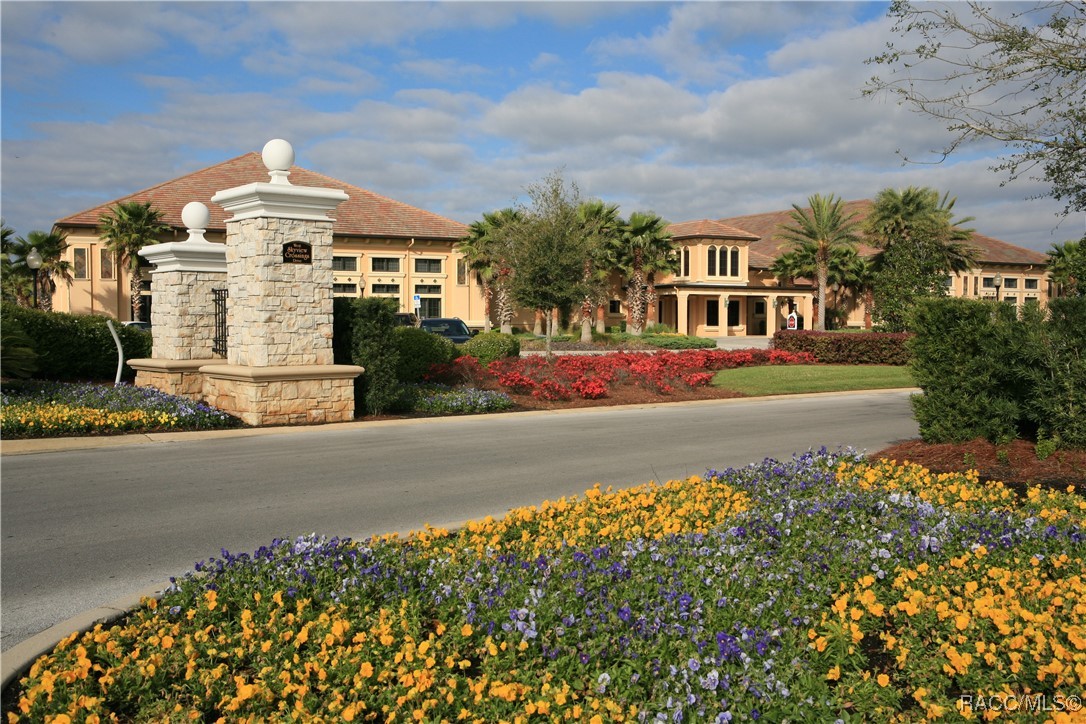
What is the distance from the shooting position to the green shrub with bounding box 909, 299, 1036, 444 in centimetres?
919

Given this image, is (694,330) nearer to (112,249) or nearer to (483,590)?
(112,249)

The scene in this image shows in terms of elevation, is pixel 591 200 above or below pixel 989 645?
above

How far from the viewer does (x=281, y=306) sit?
1295 centimetres

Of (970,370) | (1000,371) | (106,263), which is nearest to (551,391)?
(970,370)

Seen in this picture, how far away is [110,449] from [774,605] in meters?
9.40

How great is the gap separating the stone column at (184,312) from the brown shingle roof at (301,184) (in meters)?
25.8

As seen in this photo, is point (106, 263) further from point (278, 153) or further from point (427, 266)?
point (278, 153)

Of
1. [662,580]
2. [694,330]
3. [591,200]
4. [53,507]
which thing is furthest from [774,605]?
[694,330]

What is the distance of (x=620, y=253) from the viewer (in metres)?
46.9

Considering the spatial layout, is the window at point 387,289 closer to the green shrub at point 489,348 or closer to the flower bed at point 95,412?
the green shrub at point 489,348

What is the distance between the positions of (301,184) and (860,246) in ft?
125

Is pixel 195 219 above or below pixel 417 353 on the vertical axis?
above

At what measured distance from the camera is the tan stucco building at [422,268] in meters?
42.1

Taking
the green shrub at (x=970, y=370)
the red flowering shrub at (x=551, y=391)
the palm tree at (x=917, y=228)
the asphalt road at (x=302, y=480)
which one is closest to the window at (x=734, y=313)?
the palm tree at (x=917, y=228)
